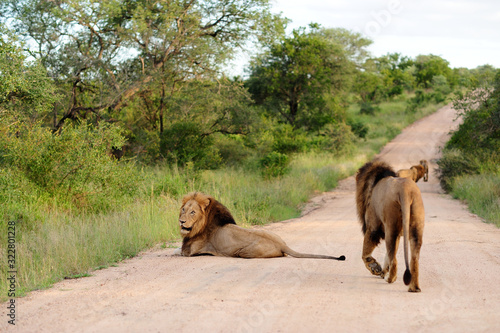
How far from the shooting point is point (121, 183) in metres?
12.1

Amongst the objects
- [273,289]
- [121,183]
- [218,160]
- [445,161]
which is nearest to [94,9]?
[218,160]

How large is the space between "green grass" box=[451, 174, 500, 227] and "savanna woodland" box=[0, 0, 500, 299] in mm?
106

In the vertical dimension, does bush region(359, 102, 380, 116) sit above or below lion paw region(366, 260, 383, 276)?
above

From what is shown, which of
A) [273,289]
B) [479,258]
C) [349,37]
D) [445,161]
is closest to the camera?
[273,289]

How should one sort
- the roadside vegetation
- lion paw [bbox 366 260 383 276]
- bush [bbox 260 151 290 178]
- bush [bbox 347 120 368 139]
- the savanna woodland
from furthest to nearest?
1. bush [bbox 347 120 368 139]
2. bush [bbox 260 151 290 178]
3. the roadside vegetation
4. the savanna woodland
5. lion paw [bbox 366 260 383 276]

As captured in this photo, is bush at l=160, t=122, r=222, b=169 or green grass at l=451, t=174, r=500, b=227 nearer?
green grass at l=451, t=174, r=500, b=227

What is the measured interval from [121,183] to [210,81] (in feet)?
34.7

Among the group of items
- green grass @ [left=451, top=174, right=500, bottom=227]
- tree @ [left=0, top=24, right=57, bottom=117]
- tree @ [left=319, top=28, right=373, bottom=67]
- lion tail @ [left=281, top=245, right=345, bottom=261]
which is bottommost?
green grass @ [left=451, top=174, right=500, bottom=227]

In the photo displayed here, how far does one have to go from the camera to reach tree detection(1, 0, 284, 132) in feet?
61.7

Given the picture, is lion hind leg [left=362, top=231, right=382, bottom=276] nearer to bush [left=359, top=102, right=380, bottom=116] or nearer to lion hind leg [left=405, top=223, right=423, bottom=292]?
lion hind leg [left=405, top=223, right=423, bottom=292]

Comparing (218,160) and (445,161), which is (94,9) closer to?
(218,160)

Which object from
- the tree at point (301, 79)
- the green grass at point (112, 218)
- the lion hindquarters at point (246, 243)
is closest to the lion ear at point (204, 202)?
the lion hindquarters at point (246, 243)

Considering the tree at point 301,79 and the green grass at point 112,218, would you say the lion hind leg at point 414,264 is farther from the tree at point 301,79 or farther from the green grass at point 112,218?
the tree at point 301,79

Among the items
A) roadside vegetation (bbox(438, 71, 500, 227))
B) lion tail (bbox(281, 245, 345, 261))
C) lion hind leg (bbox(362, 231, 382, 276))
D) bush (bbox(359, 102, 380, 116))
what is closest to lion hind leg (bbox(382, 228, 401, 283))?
lion hind leg (bbox(362, 231, 382, 276))
